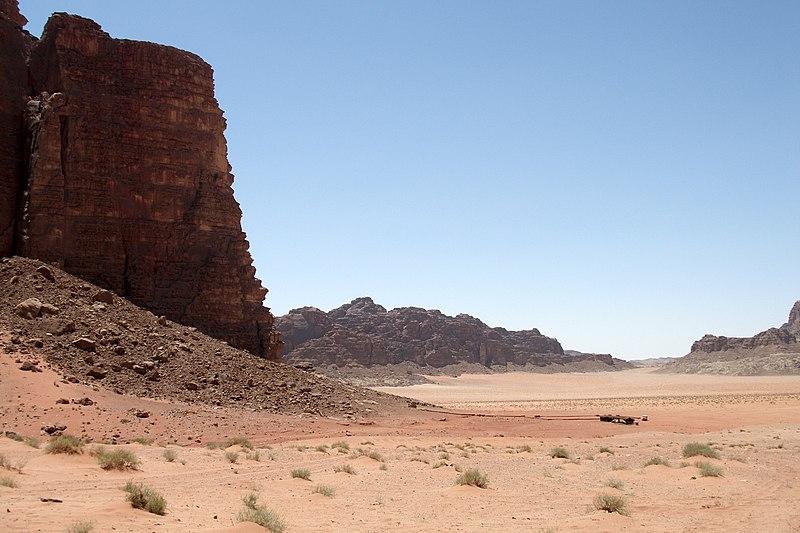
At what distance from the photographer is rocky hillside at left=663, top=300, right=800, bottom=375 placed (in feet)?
358

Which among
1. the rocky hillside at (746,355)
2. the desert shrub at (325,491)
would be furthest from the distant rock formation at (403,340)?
the desert shrub at (325,491)

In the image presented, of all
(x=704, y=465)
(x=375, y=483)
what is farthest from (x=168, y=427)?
(x=704, y=465)

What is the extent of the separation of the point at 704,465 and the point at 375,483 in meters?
7.77

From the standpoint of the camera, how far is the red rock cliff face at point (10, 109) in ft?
107

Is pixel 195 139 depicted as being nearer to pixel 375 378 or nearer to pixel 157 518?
pixel 157 518

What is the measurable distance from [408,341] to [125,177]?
94366 mm

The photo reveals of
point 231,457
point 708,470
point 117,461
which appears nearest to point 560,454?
point 708,470

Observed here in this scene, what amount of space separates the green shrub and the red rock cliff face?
20567 millimetres

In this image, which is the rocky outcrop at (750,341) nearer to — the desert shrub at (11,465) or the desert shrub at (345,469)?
the desert shrub at (345,469)

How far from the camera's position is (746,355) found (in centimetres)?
12481

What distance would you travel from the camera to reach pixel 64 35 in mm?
34719

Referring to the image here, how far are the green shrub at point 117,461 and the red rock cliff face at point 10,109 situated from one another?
20.6 metres

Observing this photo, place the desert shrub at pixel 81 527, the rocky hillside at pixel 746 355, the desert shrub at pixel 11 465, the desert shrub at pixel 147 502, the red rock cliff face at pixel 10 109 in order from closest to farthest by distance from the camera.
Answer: the desert shrub at pixel 81 527
the desert shrub at pixel 147 502
the desert shrub at pixel 11 465
the red rock cliff face at pixel 10 109
the rocky hillside at pixel 746 355

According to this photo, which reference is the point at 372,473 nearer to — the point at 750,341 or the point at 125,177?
the point at 125,177
